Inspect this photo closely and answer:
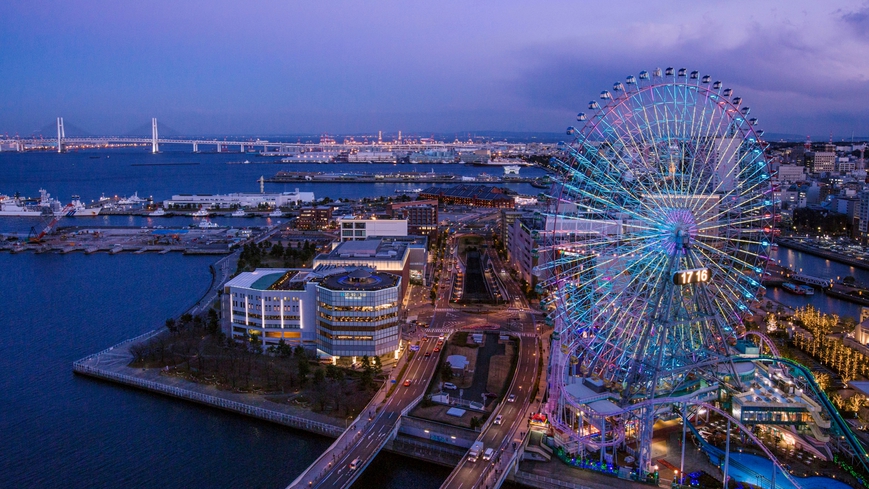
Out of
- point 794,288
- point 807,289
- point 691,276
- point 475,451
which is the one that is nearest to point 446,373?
point 475,451

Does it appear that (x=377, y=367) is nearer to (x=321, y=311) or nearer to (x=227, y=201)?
(x=321, y=311)

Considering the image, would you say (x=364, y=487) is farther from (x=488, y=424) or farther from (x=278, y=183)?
(x=278, y=183)

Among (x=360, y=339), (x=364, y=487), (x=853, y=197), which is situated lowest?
(x=364, y=487)

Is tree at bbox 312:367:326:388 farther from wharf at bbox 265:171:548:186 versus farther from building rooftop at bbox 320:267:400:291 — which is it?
wharf at bbox 265:171:548:186

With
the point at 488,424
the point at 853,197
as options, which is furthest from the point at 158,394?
the point at 853,197

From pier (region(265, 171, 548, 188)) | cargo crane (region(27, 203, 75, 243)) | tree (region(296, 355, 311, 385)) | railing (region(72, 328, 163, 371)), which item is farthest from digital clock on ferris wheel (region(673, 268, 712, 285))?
pier (region(265, 171, 548, 188))

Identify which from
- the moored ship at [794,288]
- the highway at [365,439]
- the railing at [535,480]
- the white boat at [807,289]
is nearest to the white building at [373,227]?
the highway at [365,439]

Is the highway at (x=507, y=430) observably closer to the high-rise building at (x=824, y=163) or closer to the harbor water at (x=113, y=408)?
the harbor water at (x=113, y=408)
